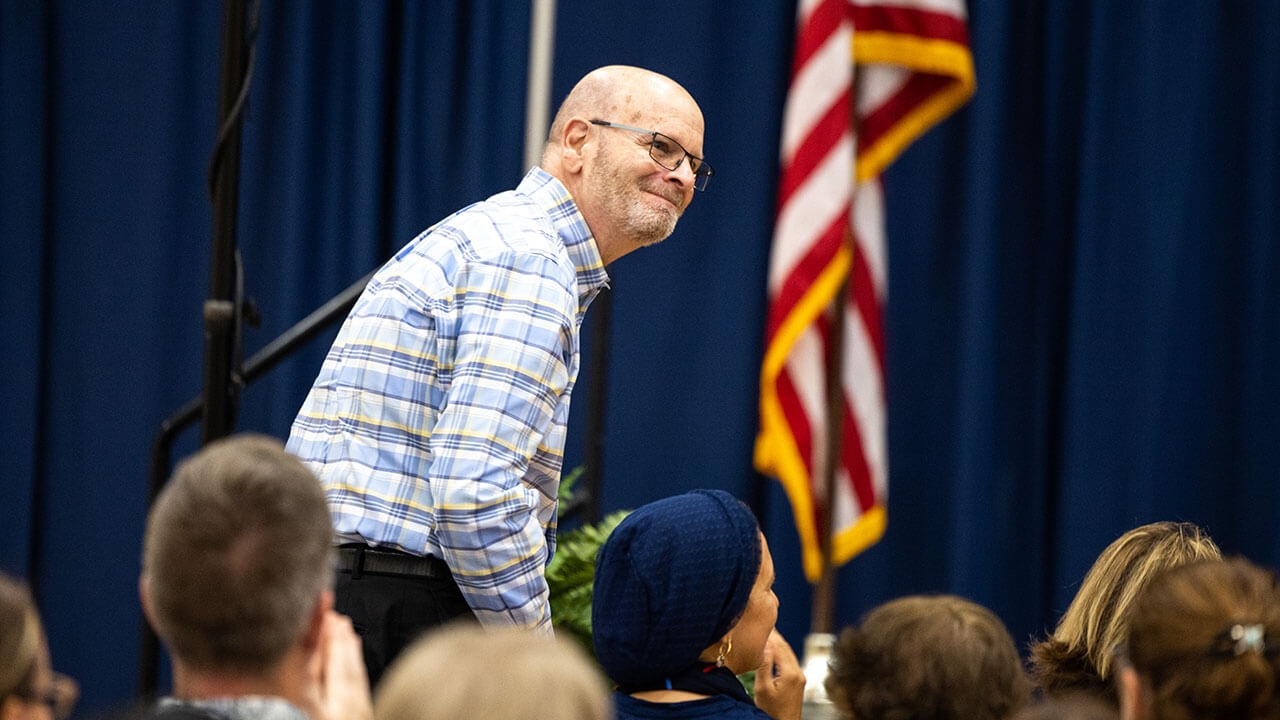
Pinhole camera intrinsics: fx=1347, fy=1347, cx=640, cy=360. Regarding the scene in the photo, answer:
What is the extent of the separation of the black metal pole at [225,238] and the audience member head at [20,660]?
1068mm

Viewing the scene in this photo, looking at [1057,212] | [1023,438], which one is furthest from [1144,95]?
[1023,438]

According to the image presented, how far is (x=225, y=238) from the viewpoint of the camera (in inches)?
93.4

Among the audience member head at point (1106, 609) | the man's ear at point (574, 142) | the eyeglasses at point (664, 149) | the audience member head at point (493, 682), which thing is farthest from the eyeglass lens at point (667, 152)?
the audience member head at point (493, 682)

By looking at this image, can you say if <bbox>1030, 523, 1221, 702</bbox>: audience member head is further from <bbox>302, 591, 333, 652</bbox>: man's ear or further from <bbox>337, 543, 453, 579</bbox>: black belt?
<bbox>302, 591, 333, 652</bbox>: man's ear

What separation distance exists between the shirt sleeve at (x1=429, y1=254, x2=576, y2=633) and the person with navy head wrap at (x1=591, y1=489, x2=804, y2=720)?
14 cm

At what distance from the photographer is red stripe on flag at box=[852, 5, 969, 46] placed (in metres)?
3.81

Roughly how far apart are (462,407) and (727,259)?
8.26 feet

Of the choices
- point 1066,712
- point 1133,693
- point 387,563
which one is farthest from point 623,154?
point 1066,712

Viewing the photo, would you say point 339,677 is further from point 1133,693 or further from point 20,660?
point 1133,693

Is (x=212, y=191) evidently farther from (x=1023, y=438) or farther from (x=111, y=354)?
(x=1023, y=438)

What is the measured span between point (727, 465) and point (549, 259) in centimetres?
237

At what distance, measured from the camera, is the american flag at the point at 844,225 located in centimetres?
379

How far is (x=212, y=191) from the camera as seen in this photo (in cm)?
239

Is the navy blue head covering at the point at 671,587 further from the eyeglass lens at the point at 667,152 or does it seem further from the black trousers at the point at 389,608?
the eyeglass lens at the point at 667,152
